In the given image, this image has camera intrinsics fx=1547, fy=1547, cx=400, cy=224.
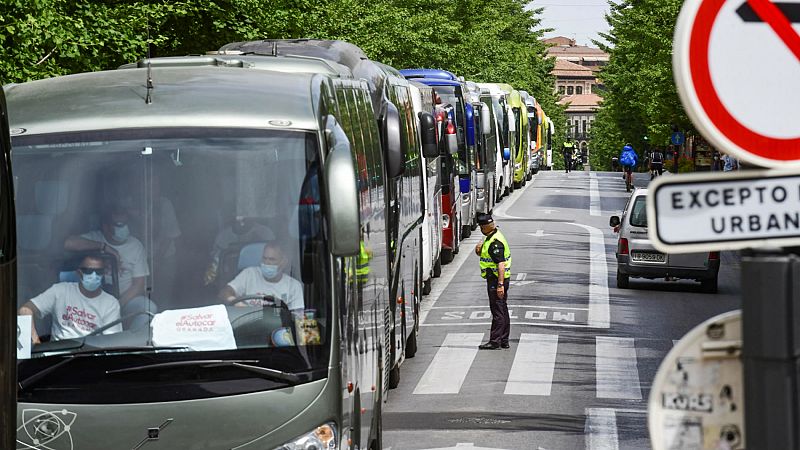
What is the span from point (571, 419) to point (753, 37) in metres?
10.3

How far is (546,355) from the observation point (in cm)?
1853

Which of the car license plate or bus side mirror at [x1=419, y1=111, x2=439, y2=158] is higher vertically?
bus side mirror at [x1=419, y1=111, x2=439, y2=158]

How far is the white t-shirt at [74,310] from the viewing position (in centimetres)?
755

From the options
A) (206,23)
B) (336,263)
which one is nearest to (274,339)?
(336,263)

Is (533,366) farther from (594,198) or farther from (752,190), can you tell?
(594,198)

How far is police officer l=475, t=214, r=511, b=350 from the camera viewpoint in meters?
18.4

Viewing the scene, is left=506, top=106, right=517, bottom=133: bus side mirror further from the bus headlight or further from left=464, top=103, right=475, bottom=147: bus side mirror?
the bus headlight

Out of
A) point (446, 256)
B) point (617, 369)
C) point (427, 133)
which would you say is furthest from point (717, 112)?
point (446, 256)

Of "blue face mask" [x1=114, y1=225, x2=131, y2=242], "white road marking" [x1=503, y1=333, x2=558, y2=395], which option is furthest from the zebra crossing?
"blue face mask" [x1=114, y1=225, x2=131, y2=242]

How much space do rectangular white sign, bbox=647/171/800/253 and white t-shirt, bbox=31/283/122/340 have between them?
408 cm

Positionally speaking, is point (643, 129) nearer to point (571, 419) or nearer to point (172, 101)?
point (571, 419)

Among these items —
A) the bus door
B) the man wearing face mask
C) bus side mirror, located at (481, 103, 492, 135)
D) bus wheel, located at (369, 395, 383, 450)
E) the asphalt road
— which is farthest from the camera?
bus side mirror, located at (481, 103, 492, 135)

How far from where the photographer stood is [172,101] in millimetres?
8156

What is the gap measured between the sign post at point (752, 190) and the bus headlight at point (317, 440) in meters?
3.64
